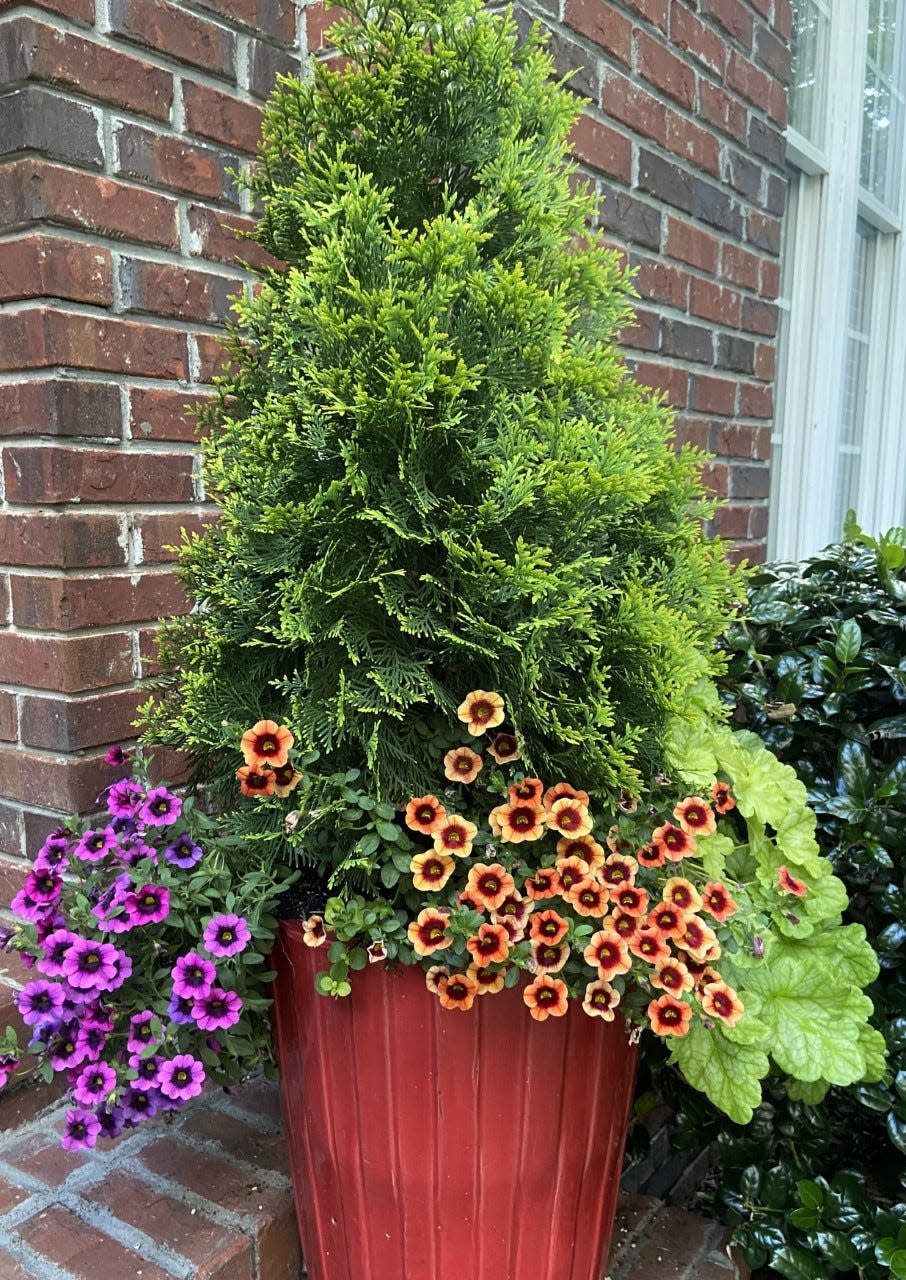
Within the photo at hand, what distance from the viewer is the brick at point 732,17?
7.45 ft

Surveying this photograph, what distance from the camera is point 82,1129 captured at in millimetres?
1204

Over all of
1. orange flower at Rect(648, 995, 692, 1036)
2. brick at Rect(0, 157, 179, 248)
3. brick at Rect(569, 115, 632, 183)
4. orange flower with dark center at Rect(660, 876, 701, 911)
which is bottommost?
orange flower at Rect(648, 995, 692, 1036)

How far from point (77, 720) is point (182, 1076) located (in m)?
0.65

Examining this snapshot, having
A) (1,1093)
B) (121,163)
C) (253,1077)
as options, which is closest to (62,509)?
(121,163)

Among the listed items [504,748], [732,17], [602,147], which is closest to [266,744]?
[504,748]

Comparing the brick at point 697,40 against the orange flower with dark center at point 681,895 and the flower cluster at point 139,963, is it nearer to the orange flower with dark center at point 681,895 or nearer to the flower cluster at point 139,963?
the orange flower with dark center at point 681,895

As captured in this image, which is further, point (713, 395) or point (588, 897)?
point (713, 395)

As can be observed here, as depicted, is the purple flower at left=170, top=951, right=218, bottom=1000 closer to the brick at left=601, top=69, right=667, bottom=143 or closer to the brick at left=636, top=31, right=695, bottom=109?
the brick at left=601, top=69, right=667, bottom=143

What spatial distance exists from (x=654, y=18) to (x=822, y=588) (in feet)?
4.34

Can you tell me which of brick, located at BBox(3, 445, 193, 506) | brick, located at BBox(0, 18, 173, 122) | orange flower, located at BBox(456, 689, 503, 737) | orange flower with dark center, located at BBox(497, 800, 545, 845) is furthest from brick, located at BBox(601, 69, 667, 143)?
orange flower with dark center, located at BBox(497, 800, 545, 845)

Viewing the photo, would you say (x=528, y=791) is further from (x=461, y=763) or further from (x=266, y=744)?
(x=266, y=744)

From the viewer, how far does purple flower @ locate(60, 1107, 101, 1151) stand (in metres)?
1.20

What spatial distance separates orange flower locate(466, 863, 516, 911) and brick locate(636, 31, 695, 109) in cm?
181

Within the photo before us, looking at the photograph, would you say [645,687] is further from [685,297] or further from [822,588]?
[685,297]
